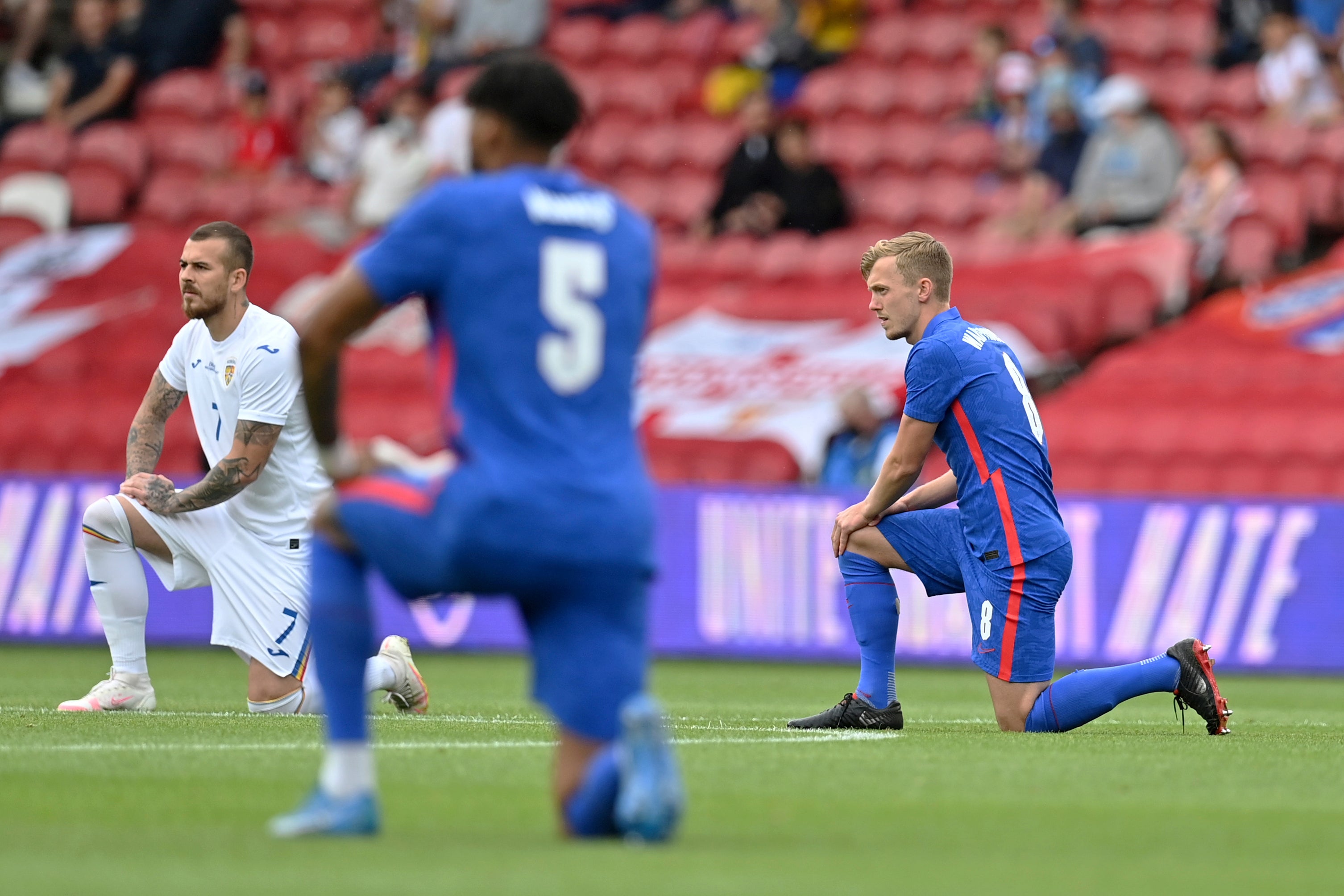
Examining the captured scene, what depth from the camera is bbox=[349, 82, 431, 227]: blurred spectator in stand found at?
19281 mm

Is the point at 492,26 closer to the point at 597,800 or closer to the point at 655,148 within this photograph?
the point at 655,148

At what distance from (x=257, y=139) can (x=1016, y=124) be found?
7.72 metres

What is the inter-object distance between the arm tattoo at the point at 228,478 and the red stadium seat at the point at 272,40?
1509cm

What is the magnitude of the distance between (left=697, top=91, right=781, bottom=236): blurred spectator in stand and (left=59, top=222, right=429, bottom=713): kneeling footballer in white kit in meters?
10.3

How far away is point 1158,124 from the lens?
17031mm

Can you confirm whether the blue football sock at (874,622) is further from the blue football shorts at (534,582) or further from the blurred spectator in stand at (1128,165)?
the blurred spectator in stand at (1128,165)

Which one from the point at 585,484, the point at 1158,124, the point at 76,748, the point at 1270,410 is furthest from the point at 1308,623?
the point at 585,484

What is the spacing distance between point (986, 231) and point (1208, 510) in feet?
16.9

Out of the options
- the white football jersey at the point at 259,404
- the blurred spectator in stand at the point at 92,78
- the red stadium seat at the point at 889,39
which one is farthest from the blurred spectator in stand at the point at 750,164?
the white football jersey at the point at 259,404

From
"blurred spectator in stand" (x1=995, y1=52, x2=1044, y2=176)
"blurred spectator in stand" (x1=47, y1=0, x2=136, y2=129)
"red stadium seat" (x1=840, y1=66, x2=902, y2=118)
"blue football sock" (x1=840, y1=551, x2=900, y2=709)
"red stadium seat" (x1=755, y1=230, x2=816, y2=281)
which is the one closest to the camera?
"blue football sock" (x1=840, y1=551, x2=900, y2=709)

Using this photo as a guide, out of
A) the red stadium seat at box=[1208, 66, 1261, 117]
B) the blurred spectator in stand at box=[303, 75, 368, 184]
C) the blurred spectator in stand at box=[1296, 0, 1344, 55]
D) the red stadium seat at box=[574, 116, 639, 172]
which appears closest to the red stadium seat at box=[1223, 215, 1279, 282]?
the red stadium seat at box=[1208, 66, 1261, 117]

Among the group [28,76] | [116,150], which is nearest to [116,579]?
[116,150]

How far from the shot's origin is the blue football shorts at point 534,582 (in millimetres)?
4609

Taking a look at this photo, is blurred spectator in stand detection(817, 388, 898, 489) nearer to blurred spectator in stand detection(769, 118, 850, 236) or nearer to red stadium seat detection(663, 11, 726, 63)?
blurred spectator in stand detection(769, 118, 850, 236)
